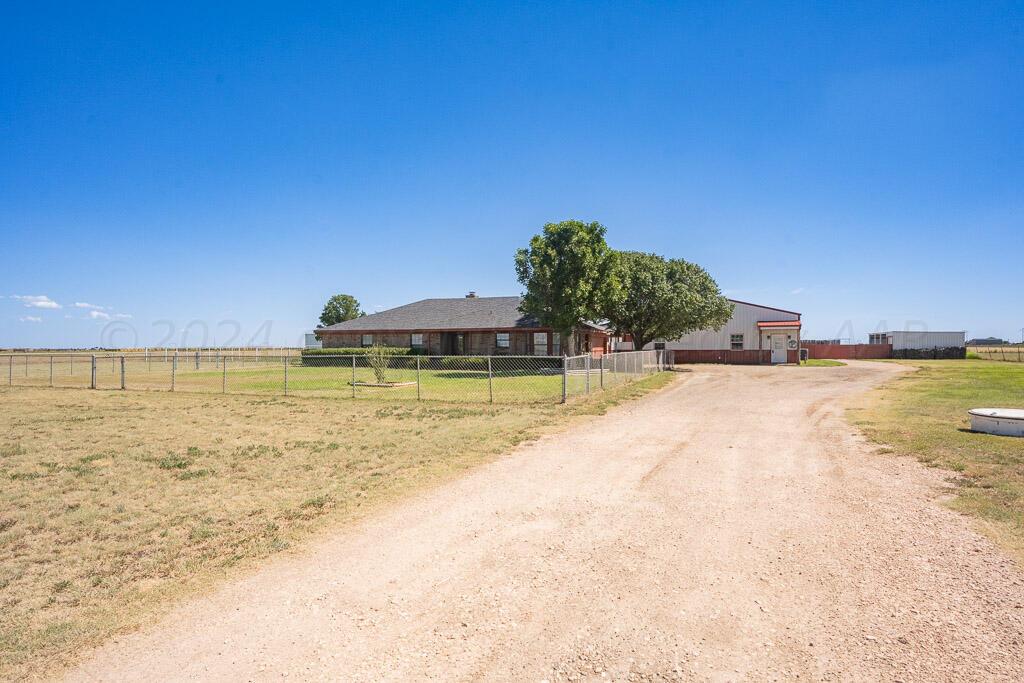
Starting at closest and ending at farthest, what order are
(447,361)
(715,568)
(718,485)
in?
(715,568)
(718,485)
(447,361)

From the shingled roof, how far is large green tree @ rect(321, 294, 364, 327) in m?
33.8

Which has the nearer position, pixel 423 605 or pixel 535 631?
pixel 535 631

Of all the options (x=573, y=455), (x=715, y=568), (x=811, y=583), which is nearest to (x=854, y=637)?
(x=811, y=583)

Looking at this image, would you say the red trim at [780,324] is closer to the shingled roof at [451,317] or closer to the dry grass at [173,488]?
the shingled roof at [451,317]

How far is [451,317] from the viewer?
41.8 m

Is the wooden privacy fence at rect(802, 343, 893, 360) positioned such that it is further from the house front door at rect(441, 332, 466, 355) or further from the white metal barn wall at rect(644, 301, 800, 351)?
the house front door at rect(441, 332, 466, 355)

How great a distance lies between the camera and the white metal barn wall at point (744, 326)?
45562 mm

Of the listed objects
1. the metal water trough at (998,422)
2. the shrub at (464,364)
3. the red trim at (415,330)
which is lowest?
the metal water trough at (998,422)

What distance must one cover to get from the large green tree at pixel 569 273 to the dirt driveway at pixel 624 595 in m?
24.1

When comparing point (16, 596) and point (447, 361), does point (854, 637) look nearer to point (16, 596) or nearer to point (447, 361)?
point (16, 596)

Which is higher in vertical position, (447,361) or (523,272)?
(523,272)

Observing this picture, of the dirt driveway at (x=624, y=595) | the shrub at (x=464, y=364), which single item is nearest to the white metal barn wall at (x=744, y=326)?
the shrub at (x=464, y=364)

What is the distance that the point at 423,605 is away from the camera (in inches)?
167

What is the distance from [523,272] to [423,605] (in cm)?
2931
